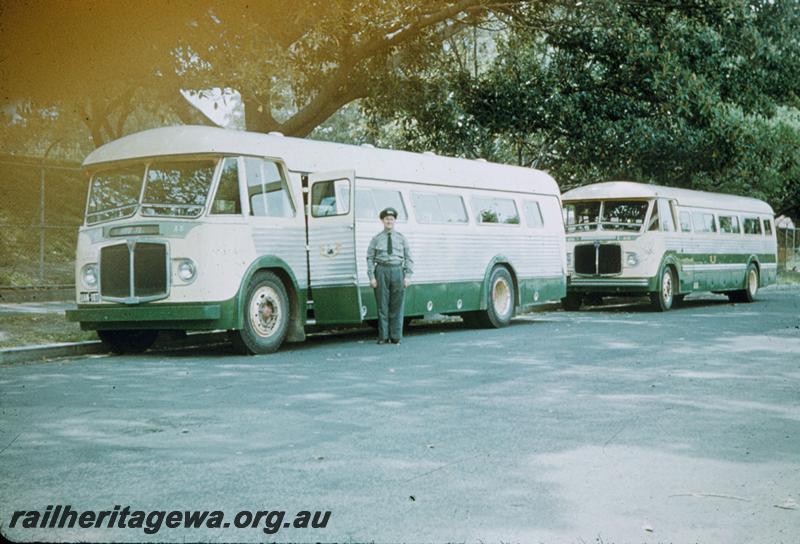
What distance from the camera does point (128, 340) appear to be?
1354 cm

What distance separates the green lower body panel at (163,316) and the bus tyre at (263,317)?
13.3 inches

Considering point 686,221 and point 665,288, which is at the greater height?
point 686,221

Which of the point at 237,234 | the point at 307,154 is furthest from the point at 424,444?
the point at 307,154

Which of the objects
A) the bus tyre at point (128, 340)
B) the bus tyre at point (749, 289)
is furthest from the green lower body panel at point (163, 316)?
the bus tyre at point (749, 289)

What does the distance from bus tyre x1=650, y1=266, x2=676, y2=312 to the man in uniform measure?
8.92m

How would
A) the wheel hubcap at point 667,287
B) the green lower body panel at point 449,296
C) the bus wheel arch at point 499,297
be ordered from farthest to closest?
the wheel hubcap at point 667,287 < the bus wheel arch at point 499,297 < the green lower body panel at point 449,296

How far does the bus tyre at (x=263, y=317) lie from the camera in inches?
501

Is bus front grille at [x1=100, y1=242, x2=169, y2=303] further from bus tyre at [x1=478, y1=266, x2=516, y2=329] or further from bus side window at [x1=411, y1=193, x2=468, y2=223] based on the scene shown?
bus tyre at [x1=478, y1=266, x2=516, y2=329]

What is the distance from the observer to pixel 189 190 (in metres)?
12.8

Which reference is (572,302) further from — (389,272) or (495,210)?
(389,272)

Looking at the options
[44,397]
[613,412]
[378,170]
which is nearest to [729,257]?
[378,170]

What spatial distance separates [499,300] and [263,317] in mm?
6130

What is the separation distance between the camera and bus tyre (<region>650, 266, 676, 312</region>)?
71.1 feet

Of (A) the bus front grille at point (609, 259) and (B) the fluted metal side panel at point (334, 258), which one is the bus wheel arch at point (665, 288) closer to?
(A) the bus front grille at point (609, 259)
